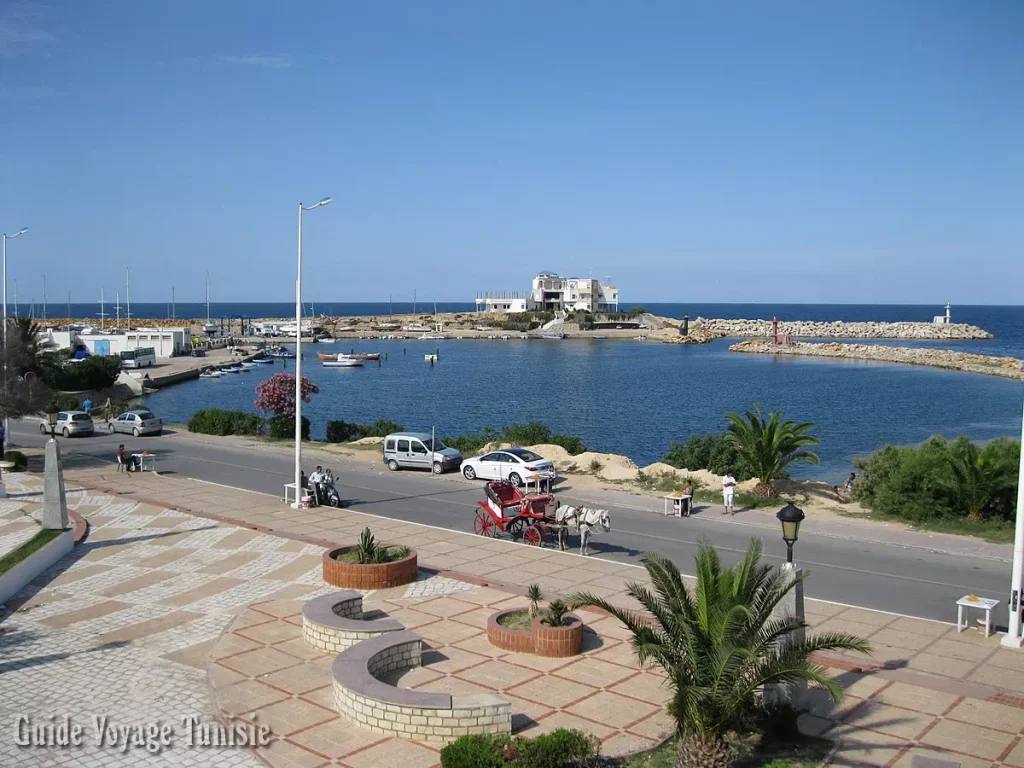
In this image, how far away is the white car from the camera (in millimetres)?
27250

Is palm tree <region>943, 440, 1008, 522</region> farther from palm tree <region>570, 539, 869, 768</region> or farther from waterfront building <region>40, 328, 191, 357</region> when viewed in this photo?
Answer: waterfront building <region>40, 328, 191, 357</region>

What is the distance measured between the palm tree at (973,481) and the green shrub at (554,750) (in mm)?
15852

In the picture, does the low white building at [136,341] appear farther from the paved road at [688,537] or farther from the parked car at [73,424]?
the paved road at [688,537]

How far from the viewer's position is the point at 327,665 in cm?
1259

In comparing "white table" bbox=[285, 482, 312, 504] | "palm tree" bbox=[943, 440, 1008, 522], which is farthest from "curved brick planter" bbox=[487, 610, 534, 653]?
"palm tree" bbox=[943, 440, 1008, 522]

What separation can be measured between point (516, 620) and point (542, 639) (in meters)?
0.97

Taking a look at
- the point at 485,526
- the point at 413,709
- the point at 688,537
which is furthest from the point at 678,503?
the point at 413,709

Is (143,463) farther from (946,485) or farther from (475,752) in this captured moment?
(946,485)

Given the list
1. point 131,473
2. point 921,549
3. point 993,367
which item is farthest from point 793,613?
point 993,367

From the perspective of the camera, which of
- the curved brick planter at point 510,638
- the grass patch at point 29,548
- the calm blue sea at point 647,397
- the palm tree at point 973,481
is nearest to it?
the curved brick planter at point 510,638

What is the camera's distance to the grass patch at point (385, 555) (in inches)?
655

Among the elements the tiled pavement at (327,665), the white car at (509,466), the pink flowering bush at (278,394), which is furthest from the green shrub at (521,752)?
the pink flowering bush at (278,394)

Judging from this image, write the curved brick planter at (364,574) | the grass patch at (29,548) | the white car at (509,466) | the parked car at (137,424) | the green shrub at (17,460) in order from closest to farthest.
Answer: the curved brick planter at (364,574)
the grass patch at (29,548)
the white car at (509,466)
the green shrub at (17,460)
the parked car at (137,424)

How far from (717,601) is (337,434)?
105ft
